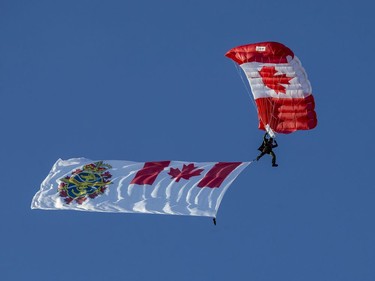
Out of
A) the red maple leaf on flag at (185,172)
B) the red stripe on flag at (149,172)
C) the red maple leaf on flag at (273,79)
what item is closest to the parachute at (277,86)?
the red maple leaf on flag at (273,79)

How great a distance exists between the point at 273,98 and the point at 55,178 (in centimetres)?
691

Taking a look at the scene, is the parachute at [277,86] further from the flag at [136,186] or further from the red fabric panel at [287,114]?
the flag at [136,186]

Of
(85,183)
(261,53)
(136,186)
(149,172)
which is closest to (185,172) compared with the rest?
(149,172)

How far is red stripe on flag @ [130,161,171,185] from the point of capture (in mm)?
37531

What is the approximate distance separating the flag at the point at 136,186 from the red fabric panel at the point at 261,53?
10.5 feet

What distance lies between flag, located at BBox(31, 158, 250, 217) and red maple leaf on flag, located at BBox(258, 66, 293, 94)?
240cm

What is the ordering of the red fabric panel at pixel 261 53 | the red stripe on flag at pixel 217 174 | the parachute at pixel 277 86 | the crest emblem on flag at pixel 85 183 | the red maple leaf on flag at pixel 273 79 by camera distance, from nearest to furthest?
the red fabric panel at pixel 261 53 → the parachute at pixel 277 86 → the red maple leaf on flag at pixel 273 79 → the red stripe on flag at pixel 217 174 → the crest emblem on flag at pixel 85 183

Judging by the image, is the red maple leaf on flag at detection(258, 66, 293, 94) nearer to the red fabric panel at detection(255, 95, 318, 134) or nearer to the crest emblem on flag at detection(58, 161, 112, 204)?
the red fabric panel at detection(255, 95, 318, 134)

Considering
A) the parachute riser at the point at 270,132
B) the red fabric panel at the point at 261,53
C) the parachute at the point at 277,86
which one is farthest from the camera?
the parachute riser at the point at 270,132

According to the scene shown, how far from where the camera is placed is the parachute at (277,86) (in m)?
35.7

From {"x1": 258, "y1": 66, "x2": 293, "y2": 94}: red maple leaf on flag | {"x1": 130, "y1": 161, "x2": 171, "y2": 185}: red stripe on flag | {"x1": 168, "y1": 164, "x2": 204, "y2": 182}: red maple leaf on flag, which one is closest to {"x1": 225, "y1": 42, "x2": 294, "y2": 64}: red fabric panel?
{"x1": 258, "y1": 66, "x2": 293, "y2": 94}: red maple leaf on flag

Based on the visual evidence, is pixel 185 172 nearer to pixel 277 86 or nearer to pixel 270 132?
pixel 270 132

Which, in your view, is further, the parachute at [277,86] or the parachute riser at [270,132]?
the parachute riser at [270,132]

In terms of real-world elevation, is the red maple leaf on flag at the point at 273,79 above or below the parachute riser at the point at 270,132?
above
